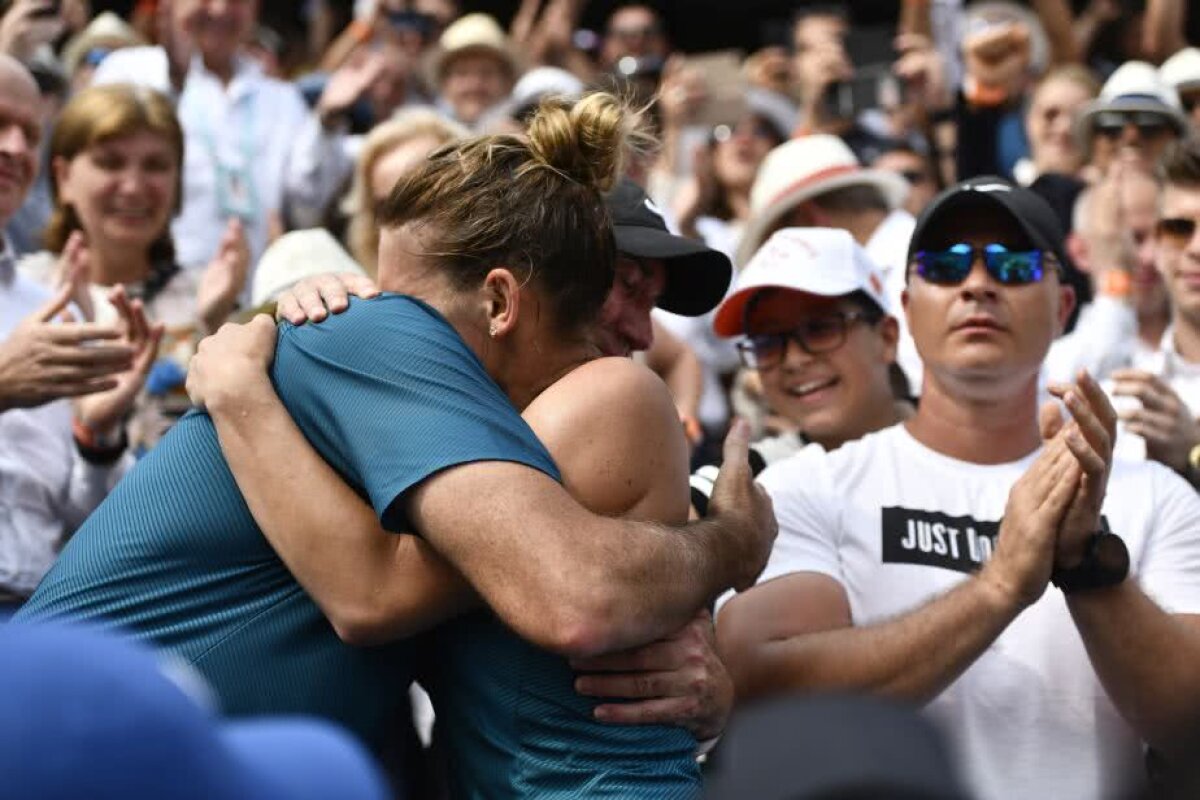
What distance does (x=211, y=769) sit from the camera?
112cm

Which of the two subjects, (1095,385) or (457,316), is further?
(1095,385)

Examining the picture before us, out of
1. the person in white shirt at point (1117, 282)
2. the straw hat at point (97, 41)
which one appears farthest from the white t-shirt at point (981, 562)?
the straw hat at point (97, 41)

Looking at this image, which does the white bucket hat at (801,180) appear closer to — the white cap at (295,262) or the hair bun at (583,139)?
the white cap at (295,262)

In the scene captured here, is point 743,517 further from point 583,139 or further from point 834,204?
point 834,204

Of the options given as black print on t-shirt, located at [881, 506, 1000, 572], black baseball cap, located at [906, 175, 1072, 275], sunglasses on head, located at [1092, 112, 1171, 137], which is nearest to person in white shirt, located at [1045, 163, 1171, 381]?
sunglasses on head, located at [1092, 112, 1171, 137]

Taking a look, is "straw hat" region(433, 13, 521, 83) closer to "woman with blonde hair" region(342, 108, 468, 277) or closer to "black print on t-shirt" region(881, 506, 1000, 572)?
"woman with blonde hair" region(342, 108, 468, 277)

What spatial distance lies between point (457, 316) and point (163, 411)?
2451 millimetres

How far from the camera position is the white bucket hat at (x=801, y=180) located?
574 cm

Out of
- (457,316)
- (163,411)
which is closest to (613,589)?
(457,316)

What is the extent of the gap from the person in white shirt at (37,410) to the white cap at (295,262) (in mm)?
556

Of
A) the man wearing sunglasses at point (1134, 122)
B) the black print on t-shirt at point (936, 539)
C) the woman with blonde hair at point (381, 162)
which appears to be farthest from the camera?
the man wearing sunglasses at point (1134, 122)

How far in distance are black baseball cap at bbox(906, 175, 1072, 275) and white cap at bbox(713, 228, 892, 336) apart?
366 mm

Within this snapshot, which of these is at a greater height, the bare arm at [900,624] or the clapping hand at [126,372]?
the clapping hand at [126,372]

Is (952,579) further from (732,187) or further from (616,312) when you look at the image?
(732,187)
